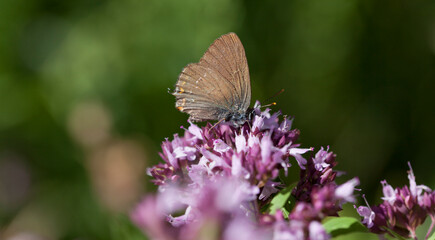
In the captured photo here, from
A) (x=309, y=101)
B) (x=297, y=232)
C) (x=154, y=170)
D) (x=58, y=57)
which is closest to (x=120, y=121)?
(x=58, y=57)

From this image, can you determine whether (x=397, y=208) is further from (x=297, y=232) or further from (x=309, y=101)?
(x=309, y=101)

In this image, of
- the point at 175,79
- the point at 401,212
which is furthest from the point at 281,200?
the point at 175,79

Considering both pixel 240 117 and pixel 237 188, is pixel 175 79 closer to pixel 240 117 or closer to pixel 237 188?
pixel 240 117

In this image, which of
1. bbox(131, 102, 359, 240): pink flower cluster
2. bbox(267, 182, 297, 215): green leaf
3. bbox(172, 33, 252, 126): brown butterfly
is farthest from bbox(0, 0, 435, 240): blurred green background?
bbox(267, 182, 297, 215): green leaf

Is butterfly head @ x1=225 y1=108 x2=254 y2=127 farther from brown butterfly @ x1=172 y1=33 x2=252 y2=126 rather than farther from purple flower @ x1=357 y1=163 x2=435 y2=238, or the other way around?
purple flower @ x1=357 y1=163 x2=435 y2=238

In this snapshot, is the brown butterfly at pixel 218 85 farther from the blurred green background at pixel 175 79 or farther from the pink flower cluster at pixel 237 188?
the blurred green background at pixel 175 79

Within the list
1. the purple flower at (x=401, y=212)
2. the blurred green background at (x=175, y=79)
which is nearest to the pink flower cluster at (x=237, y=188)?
the purple flower at (x=401, y=212)
